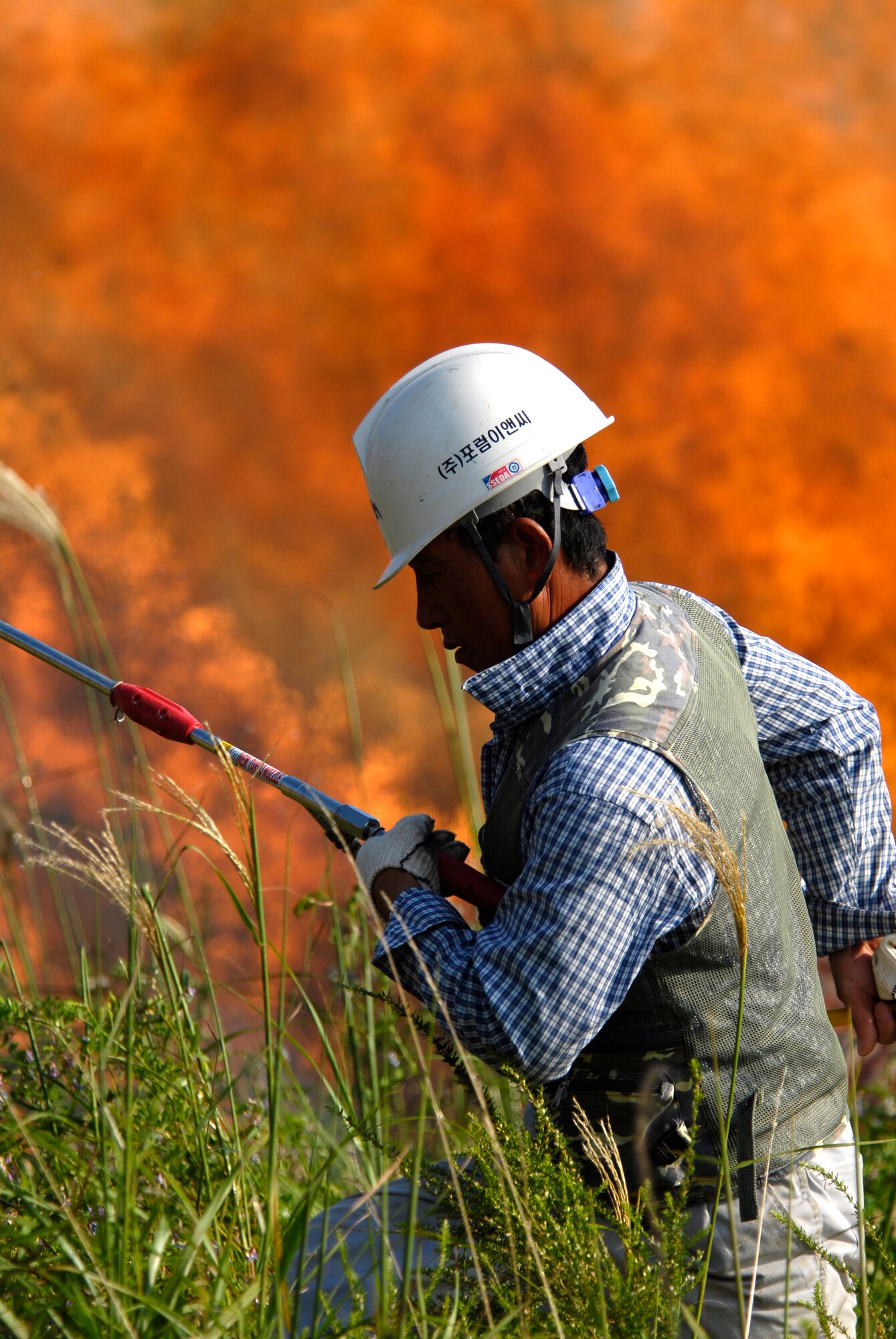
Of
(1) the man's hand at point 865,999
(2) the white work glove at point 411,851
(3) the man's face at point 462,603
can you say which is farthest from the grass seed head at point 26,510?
(1) the man's hand at point 865,999

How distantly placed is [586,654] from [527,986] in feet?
1.69

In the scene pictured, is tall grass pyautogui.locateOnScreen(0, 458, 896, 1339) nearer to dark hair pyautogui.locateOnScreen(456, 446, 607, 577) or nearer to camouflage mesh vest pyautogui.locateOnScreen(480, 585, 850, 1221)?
camouflage mesh vest pyautogui.locateOnScreen(480, 585, 850, 1221)

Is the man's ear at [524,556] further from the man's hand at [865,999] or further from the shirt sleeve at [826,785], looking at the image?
the man's hand at [865,999]

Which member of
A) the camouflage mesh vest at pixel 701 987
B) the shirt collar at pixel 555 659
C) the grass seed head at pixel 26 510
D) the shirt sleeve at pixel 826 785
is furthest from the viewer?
the grass seed head at pixel 26 510

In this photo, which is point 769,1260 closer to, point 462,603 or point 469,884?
point 469,884

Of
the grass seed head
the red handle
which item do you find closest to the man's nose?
the red handle

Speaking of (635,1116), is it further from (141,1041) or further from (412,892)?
(141,1041)

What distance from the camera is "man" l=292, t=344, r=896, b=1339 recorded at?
1.56 m

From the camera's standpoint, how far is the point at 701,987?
65.4 inches

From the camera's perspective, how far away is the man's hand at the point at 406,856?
1.88m

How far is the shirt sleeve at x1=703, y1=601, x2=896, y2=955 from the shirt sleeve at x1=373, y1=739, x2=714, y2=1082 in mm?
598

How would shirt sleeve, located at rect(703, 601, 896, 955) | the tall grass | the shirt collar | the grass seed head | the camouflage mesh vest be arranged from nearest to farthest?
the tall grass, the camouflage mesh vest, the shirt collar, shirt sleeve, located at rect(703, 601, 896, 955), the grass seed head

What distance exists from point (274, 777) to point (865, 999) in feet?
3.82

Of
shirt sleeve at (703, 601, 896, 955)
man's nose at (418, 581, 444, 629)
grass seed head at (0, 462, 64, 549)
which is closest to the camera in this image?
man's nose at (418, 581, 444, 629)
